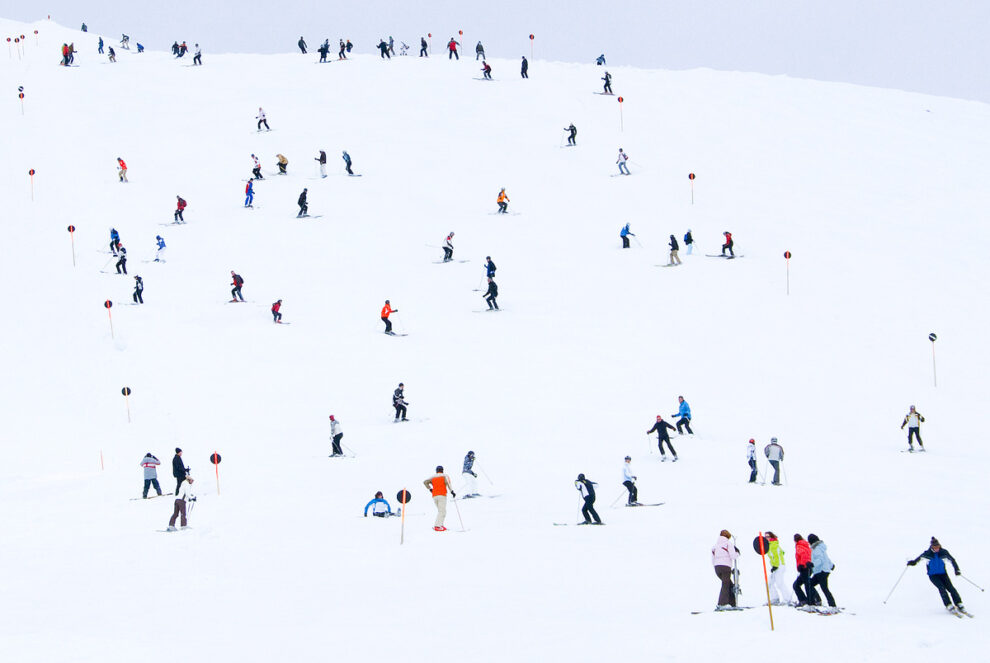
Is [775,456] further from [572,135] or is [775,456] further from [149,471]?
[572,135]

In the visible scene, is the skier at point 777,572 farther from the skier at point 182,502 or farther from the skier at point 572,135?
the skier at point 572,135

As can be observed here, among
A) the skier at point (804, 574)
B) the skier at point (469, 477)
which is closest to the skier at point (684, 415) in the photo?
the skier at point (469, 477)

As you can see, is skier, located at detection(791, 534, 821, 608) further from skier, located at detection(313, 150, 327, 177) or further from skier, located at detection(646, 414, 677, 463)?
skier, located at detection(313, 150, 327, 177)

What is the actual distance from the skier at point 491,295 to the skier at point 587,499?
620 inches

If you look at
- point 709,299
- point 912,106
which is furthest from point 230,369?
point 912,106

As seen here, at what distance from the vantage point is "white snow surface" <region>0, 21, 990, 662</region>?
14578mm

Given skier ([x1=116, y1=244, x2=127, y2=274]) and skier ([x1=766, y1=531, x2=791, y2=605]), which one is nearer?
skier ([x1=766, y1=531, x2=791, y2=605])

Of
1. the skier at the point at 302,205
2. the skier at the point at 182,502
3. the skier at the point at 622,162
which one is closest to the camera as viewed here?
the skier at the point at 182,502

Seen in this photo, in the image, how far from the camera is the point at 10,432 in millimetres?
26875

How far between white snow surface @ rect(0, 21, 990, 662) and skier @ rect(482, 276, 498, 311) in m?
0.64

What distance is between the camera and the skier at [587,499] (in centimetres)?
1894

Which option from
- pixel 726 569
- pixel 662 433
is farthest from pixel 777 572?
pixel 662 433

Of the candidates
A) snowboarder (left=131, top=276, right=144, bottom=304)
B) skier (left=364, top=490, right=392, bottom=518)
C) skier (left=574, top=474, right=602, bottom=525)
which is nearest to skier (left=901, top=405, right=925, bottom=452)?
skier (left=574, top=474, right=602, bottom=525)

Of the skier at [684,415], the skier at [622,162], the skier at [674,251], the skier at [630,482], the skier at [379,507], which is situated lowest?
the skier at [379,507]
